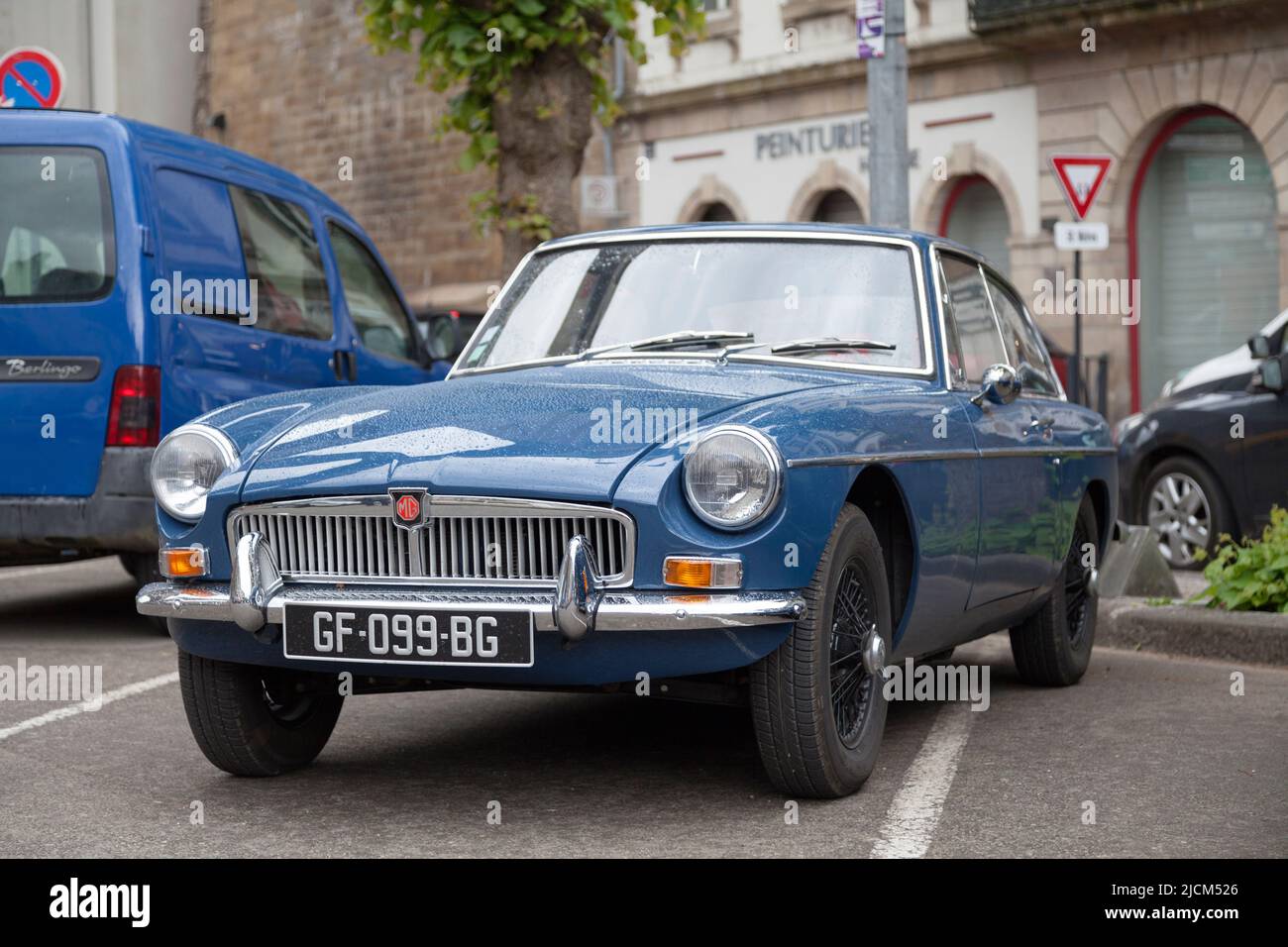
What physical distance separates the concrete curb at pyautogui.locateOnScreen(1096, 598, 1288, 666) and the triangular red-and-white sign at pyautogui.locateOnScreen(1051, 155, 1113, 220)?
7.69m

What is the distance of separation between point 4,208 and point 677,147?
63.4 feet

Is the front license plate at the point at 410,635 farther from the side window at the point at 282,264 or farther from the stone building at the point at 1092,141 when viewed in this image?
the stone building at the point at 1092,141

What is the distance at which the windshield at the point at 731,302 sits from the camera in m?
6.10

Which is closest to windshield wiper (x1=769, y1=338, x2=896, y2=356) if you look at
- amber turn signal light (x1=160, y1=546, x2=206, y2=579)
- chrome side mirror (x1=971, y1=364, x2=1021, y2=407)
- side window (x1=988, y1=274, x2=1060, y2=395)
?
chrome side mirror (x1=971, y1=364, x2=1021, y2=407)

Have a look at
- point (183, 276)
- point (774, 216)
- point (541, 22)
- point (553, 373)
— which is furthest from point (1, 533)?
point (774, 216)

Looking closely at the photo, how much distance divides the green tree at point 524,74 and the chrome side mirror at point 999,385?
727 cm

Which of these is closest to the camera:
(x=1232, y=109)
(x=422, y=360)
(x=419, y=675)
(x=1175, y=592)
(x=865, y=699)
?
(x=419, y=675)

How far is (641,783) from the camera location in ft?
17.9

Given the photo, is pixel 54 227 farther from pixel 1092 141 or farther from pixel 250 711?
pixel 1092 141

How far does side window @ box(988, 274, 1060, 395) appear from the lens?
7199 millimetres

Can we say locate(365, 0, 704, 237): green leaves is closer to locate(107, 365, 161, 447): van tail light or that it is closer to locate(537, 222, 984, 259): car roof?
locate(107, 365, 161, 447): van tail light

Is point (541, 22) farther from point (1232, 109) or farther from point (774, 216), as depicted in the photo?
point (774, 216)

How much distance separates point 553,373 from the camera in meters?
5.80

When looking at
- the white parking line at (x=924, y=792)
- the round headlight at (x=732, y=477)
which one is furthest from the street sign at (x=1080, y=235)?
the round headlight at (x=732, y=477)
